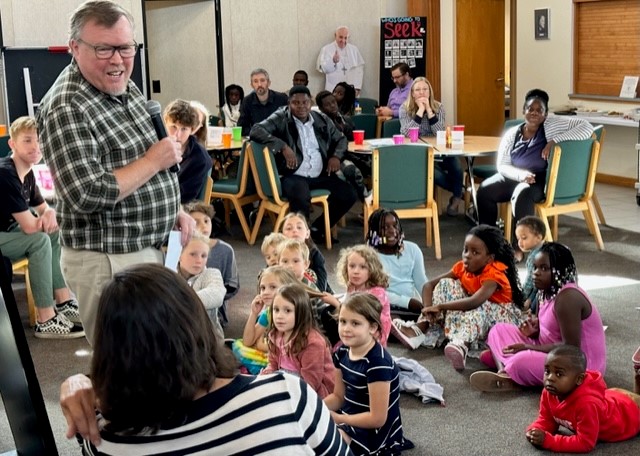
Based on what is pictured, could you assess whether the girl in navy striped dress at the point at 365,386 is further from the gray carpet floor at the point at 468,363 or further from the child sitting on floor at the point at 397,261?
the child sitting on floor at the point at 397,261

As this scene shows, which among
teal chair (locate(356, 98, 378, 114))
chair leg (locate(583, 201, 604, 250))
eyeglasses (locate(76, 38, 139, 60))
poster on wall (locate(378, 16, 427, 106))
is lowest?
chair leg (locate(583, 201, 604, 250))

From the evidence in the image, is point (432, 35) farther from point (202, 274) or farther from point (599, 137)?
point (202, 274)

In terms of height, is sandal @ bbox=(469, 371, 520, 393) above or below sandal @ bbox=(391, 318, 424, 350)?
below

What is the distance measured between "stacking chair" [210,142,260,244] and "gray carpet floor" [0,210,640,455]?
234 millimetres

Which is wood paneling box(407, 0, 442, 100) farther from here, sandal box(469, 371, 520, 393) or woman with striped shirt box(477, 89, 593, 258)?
sandal box(469, 371, 520, 393)

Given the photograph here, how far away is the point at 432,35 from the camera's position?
12180 mm

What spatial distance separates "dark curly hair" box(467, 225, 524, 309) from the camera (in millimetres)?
4781

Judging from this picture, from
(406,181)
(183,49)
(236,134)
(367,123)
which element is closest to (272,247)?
(406,181)

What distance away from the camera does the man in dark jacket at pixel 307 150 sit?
7.36 meters

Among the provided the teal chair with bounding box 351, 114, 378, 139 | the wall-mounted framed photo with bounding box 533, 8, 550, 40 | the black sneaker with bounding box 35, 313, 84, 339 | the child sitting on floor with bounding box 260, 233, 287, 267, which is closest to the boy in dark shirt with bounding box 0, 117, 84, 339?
the black sneaker with bounding box 35, 313, 84, 339

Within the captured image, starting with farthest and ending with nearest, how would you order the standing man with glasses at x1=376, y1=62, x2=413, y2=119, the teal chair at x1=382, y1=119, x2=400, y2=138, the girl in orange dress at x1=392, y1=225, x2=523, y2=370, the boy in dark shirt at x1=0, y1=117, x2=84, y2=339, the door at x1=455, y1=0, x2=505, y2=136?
the door at x1=455, y1=0, x2=505, y2=136 → the standing man with glasses at x1=376, y1=62, x2=413, y2=119 → the teal chair at x1=382, y1=119, x2=400, y2=138 → the boy in dark shirt at x1=0, y1=117, x2=84, y2=339 → the girl in orange dress at x1=392, y1=225, x2=523, y2=370

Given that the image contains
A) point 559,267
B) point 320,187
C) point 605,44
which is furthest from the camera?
point 605,44

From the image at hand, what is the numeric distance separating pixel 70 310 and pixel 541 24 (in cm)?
701

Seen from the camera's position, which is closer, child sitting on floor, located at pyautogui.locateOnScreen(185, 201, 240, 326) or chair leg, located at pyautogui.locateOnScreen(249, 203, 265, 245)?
child sitting on floor, located at pyautogui.locateOnScreen(185, 201, 240, 326)
